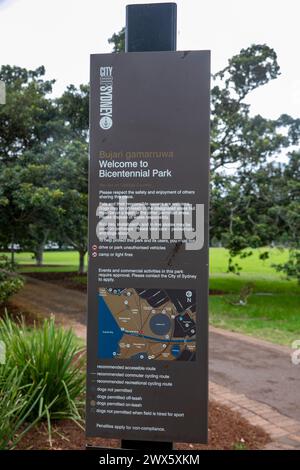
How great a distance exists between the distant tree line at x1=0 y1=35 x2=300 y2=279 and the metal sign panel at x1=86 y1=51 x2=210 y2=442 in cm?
643

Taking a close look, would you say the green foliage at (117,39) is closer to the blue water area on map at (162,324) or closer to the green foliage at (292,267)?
the green foliage at (292,267)

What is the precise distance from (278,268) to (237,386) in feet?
25.1

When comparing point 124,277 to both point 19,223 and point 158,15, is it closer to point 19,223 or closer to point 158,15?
point 158,15

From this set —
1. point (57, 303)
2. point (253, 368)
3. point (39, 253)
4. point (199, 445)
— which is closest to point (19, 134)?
point (57, 303)

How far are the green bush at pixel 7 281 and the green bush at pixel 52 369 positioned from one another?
483cm

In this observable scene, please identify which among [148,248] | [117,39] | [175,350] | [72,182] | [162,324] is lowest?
[175,350]

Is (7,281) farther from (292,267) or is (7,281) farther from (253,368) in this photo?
(292,267)

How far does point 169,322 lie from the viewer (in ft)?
9.87

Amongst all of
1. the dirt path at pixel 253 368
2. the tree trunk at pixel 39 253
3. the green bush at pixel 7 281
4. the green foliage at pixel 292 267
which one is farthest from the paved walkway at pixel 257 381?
the tree trunk at pixel 39 253

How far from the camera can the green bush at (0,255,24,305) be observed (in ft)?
30.1

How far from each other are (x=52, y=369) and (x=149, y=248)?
5.70 feet

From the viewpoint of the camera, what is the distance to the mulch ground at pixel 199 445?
3.75m

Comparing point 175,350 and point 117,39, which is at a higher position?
point 117,39

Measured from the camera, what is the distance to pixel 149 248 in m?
2.98
